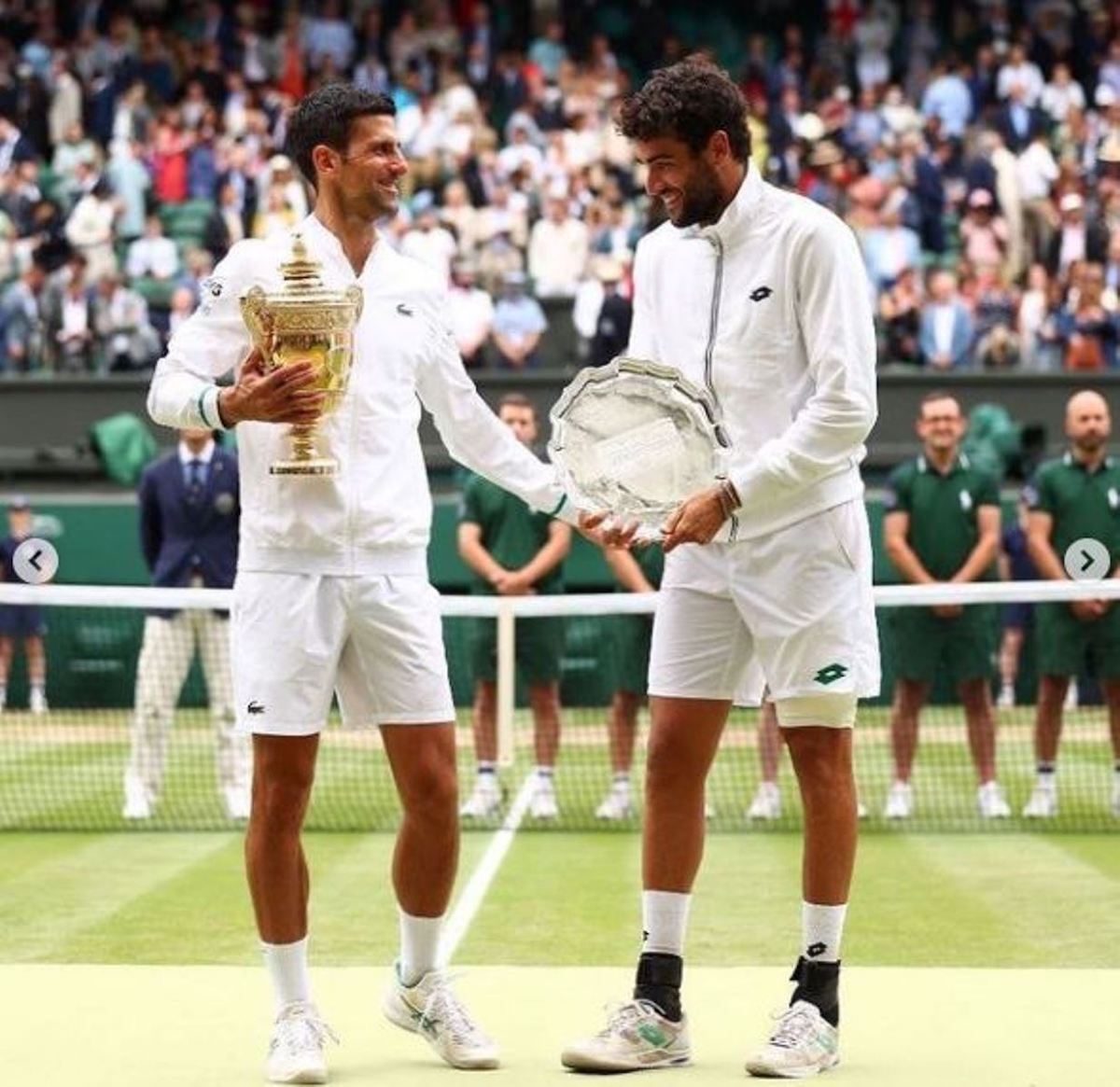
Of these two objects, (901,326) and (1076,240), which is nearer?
(901,326)

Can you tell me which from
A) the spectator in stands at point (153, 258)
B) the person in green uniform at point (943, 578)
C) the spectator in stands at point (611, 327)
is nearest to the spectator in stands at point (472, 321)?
the spectator in stands at point (611, 327)

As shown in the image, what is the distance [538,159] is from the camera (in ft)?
81.4

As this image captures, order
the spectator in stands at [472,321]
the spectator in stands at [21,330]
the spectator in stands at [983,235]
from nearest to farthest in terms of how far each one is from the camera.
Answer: the spectator in stands at [472,321] < the spectator in stands at [21,330] < the spectator in stands at [983,235]

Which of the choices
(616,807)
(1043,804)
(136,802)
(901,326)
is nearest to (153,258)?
(901,326)

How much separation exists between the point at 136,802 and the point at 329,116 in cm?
720

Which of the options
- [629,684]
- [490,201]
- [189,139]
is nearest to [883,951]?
[629,684]

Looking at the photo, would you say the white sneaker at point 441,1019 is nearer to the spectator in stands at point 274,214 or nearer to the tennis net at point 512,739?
the tennis net at point 512,739

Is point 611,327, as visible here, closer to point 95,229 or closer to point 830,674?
point 95,229

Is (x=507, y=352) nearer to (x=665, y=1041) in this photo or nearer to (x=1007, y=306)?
(x=1007, y=306)

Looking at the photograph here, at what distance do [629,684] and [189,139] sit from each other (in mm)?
13771

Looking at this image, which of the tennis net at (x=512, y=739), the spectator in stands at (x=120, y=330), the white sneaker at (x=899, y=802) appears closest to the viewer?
the tennis net at (x=512, y=739)

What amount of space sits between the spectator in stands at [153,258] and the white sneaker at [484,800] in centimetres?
1140

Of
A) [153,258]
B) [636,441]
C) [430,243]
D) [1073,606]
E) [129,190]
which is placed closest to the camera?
[636,441]

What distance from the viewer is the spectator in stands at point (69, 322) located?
21969 mm
